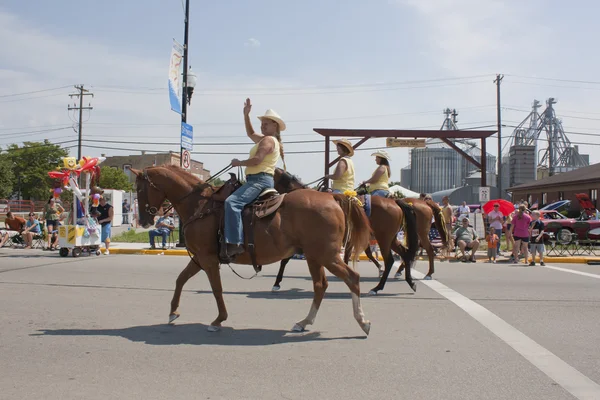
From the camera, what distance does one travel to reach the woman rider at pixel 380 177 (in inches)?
397

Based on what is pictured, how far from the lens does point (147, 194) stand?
6.63m

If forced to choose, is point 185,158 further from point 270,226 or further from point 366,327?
point 366,327

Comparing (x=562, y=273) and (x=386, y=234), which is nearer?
(x=386, y=234)

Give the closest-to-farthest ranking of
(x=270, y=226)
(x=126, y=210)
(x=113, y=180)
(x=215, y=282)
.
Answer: (x=270, y=226) < (x=215, y=282) < (x=126, y=210) < (x=113, y=180)

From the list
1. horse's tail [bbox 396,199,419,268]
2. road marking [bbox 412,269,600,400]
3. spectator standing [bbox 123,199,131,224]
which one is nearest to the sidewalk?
horse's tail [bbox 396,199,419,268]

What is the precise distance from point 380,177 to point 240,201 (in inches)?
186

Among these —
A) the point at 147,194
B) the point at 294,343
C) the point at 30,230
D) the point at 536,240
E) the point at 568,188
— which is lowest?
the point at 294,343

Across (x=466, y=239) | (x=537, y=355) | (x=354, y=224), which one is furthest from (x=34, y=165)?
(x=537, y=355)

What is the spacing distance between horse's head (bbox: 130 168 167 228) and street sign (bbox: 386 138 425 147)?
20176mm

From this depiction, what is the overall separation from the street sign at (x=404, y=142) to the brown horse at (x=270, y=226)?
64.3 ft

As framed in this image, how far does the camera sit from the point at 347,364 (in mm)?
5012

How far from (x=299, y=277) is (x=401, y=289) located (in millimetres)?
2622

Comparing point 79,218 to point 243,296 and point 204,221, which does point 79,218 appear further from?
point 204,221

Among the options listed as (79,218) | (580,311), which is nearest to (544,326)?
(580,311)
